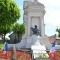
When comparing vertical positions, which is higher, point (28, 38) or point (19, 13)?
point (19, 13)

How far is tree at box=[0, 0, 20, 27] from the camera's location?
3972 cm

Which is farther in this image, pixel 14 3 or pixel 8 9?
pixel 14 3

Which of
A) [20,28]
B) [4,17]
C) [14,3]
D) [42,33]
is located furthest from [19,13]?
[20,28]

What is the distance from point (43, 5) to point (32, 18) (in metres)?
2.53

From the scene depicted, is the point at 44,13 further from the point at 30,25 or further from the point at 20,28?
the point at 20,28

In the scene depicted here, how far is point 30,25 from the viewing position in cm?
3862

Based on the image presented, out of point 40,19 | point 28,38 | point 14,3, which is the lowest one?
point 28,38

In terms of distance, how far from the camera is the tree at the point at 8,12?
39.7 meters

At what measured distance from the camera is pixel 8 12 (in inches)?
1598

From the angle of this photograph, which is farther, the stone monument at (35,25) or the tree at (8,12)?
the tree at (8,12)

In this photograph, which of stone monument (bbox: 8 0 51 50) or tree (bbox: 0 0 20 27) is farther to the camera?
tree (bbox: 0 0 20 27)

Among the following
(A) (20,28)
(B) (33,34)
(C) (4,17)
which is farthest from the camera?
(A) (20,28)

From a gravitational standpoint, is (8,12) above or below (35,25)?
above

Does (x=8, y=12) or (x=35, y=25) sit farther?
(x=8, y=12)
